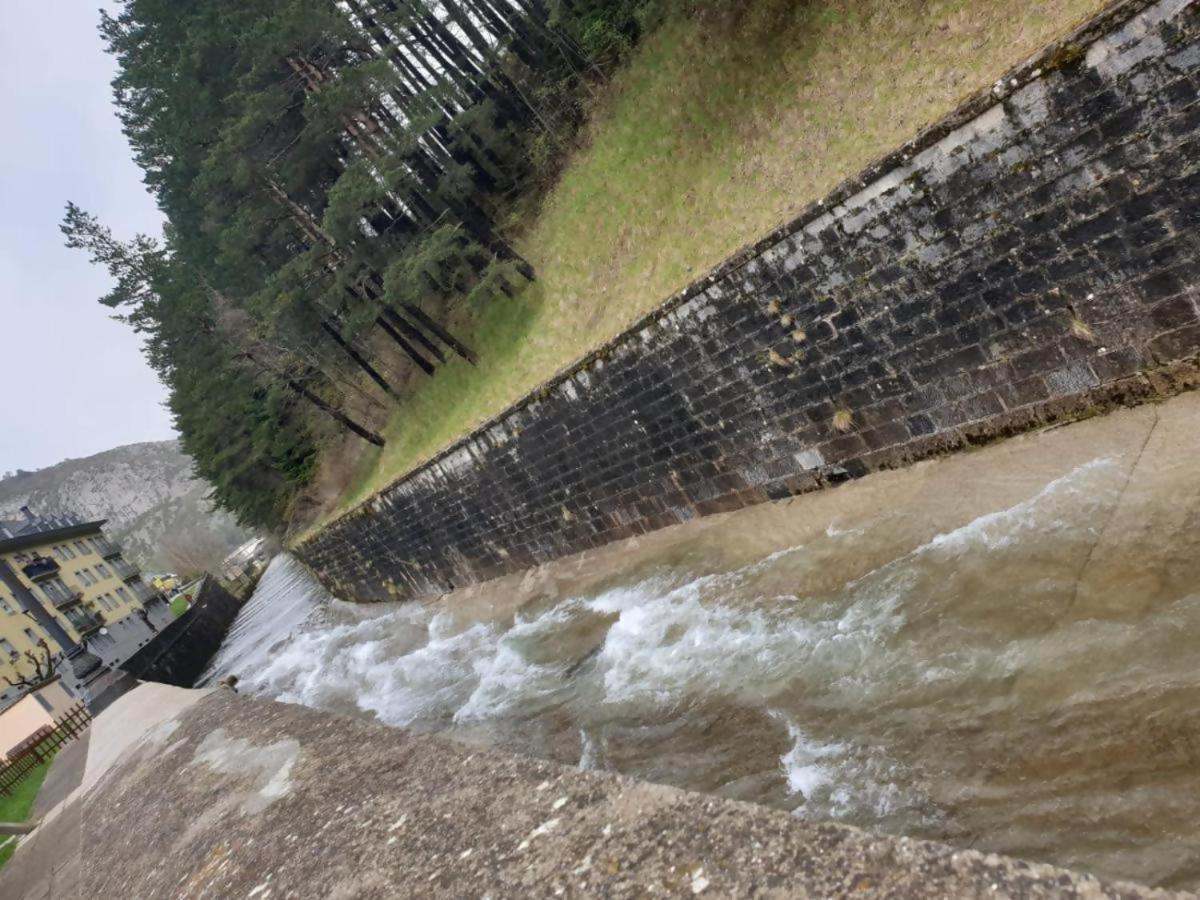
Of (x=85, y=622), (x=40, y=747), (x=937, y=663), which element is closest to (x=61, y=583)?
(x=85, y=622)

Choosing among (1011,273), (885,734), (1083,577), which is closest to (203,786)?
(885,734)

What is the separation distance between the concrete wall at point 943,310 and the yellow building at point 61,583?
Answer: 41494mm

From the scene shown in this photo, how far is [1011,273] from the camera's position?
5.52 meters

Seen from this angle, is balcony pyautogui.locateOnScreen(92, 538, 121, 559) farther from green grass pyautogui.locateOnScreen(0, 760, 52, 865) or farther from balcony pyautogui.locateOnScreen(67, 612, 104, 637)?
green grass pyautogui.locateOnScreen(0, 760, 52, 865)

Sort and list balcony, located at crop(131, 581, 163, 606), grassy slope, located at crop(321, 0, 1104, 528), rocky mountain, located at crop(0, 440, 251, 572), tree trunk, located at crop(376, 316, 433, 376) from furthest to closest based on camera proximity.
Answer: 1. rocky mountain, located at crop(0, 440, 251, 572)
2. balcony, located at crop(131, 581, 163, 606)
3. tree trunk, located at crop(376, 316, 433, 376)
4. grassy slope, located at crop(321, 0, 1104, 528)

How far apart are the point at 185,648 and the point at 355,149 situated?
58.6 feet

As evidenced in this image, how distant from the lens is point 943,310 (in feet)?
19.7

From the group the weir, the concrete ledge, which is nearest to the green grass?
the weir

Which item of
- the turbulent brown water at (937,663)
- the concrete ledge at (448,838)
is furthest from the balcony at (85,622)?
the concrete ledge at (448,838)

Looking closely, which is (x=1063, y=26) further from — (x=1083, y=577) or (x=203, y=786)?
(x=203, y=786)

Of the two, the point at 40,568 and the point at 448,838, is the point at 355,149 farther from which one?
the point at 40,568

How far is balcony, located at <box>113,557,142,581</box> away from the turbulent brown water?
2343 inches

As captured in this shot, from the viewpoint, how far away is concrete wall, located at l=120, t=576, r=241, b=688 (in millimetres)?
22156

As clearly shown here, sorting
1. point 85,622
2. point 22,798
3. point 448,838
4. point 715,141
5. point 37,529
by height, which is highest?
point 37,529
